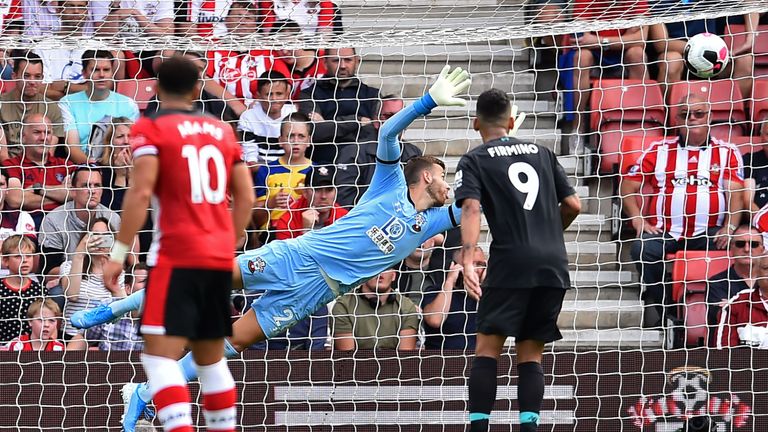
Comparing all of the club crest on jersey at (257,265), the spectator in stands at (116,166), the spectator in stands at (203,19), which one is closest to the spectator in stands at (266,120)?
the spectator in stands at (203,19)

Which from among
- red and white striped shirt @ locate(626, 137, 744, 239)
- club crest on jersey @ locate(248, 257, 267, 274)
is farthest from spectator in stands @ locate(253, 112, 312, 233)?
red and white striped shirt @ locate(626, 137, 744, 239)

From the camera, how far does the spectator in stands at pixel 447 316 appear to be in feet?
29.9

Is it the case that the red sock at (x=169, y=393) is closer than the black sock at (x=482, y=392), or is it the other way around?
the red sock at (x=169, y=393)

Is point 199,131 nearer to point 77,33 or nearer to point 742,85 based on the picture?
point 77,33

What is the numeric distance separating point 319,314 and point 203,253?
4155mm

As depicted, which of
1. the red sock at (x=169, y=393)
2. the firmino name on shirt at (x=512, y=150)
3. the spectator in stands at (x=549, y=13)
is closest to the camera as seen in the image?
the red sock at (x=169, y=393)

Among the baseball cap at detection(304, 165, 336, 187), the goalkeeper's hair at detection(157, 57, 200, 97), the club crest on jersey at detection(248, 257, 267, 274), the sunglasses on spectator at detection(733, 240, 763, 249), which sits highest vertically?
the goalkeeper's hair at detection(157, 57, 200, 97)

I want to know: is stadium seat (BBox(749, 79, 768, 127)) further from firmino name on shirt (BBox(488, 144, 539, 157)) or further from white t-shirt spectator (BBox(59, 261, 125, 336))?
white t-shirt spectator (BBox(59, 261, 125, 336))

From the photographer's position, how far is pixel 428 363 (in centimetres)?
880

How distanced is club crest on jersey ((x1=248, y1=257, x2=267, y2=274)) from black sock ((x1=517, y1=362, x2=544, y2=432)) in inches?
79.1

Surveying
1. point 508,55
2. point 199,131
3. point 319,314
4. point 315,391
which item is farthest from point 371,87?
point 199,131

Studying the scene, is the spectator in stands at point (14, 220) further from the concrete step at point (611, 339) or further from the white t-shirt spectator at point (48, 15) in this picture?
the concrete step at point (611, 339)

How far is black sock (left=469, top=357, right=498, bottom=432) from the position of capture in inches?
236

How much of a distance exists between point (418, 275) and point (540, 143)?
211 centimetres
